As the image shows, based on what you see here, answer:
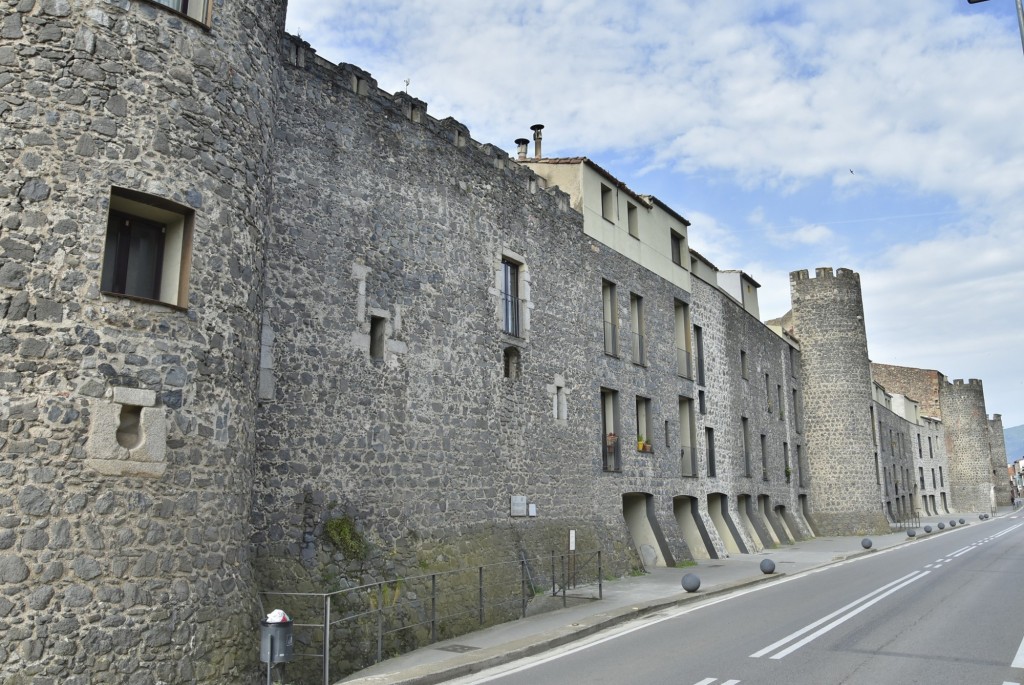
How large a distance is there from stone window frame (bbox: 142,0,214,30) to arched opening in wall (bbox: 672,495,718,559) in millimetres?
19070

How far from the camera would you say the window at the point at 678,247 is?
25391 millimetres

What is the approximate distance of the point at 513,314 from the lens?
1691cm

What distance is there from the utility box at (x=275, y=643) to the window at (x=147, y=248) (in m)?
3.50

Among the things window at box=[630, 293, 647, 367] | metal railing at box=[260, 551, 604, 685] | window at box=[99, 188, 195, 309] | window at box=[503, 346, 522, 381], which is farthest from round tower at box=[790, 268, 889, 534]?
window at box=[99, 188, 195, 309]

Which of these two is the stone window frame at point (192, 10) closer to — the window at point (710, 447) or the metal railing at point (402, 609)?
the metal railing at point (402, 609)

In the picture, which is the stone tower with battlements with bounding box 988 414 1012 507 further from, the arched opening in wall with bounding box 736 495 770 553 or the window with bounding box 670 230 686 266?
the window with bounding box 670 230 686 266

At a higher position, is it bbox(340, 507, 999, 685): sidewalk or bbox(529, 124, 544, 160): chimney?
bbox(529, 124, 544, 160): chimney

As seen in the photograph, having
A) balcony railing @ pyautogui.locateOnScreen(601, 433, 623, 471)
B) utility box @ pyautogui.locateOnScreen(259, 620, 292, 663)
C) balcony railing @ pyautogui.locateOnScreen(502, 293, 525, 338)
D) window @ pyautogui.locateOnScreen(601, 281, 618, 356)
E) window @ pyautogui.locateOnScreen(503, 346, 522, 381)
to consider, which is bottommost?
utility box @ pyautogui.locateOnScreen(259, 620, 292, 663)

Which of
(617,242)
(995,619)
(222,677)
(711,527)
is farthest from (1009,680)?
(711,527)

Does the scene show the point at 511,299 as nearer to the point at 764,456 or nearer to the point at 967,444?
the point at 764,456

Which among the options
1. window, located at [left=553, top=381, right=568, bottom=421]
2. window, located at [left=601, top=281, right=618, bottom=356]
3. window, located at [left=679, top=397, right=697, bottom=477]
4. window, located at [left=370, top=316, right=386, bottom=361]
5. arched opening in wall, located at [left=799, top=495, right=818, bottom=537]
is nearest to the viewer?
window, located at [left=370, top=316, right=386, bottom=361]

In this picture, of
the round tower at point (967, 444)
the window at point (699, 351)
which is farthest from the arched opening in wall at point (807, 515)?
the round tower at point (967, 444)

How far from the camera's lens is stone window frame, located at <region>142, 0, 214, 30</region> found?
336 inches

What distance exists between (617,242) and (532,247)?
15.6ft
